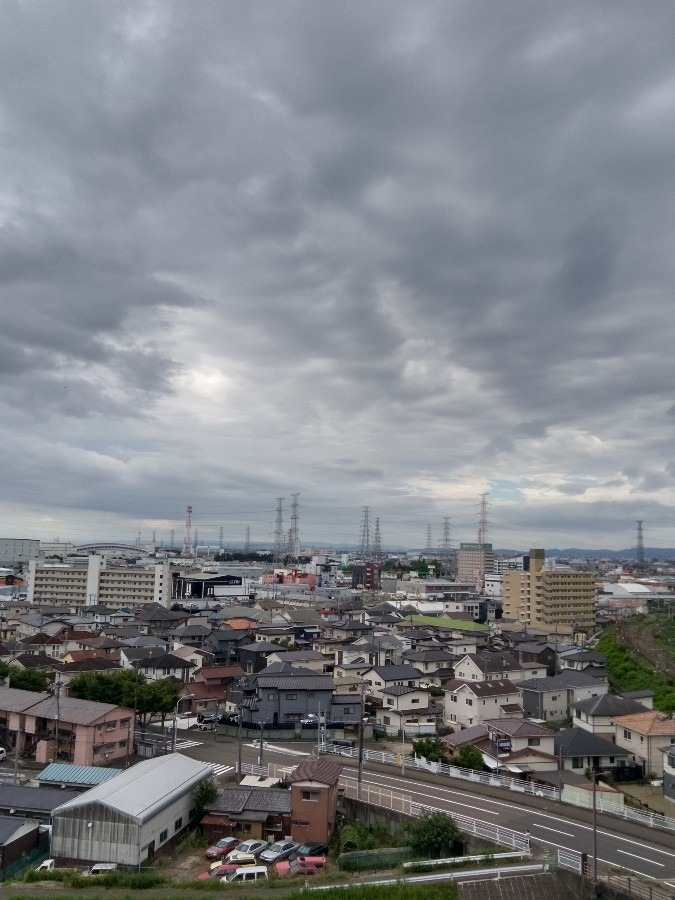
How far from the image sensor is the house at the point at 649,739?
2358cm

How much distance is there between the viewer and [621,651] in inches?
1783

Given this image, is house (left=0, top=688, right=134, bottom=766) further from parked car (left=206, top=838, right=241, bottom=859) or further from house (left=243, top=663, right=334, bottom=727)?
parked car (left=206, top=838, right=241, bottom=859)

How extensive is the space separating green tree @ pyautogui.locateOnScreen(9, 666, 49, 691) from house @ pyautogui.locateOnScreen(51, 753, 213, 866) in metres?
14.7

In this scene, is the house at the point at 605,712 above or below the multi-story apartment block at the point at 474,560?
below

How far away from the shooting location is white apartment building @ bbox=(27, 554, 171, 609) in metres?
71.9

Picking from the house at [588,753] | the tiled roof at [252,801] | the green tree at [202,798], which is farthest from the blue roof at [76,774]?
the house at [588,753]

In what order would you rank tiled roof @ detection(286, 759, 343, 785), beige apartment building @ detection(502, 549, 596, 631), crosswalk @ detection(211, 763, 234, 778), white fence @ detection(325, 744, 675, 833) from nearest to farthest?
white fence @ detection(325, 744, 675, 833) < tiled roof @ detection(286, 759, 343, 785) < crosswalk @ detection(211, 763, 234, 778) < beige apartment building @ detection(502, 549, 596, 631)

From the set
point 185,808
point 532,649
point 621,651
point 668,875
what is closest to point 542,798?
point 668,875

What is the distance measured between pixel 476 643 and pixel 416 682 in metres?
12.6

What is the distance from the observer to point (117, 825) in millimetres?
16172

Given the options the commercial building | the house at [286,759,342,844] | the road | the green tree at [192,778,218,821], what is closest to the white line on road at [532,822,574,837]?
the road

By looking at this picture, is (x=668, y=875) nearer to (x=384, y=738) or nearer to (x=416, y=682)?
(x=384, y=738)

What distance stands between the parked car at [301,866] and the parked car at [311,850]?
0.43m

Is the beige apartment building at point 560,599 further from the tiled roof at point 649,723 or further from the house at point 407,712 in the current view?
the tiled roof at point 649,723
